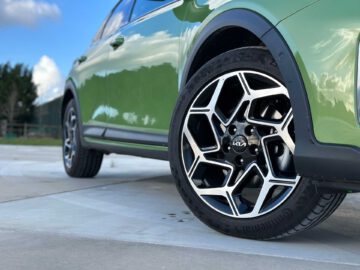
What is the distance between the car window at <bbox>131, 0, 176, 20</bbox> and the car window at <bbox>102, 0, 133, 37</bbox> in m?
0.17

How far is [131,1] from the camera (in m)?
4.52

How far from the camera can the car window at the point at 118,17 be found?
14.8 ft

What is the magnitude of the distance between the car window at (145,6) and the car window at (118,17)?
169 millimetres

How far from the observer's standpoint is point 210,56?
3.00 m

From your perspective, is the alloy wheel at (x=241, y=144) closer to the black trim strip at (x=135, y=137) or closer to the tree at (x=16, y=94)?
the black trim strip at (x=135, y=137)

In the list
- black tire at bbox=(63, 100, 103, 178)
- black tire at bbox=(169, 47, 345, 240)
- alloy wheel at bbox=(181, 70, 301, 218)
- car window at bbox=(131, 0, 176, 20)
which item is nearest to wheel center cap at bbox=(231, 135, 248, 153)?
alloy wheel at bbox=(181, 70, 301, 218)

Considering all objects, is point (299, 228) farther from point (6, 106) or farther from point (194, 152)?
point (6, 106)

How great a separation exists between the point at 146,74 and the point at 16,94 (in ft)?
151

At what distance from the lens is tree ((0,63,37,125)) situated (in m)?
46.2

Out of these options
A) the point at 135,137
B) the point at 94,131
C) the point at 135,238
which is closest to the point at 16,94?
the point at 94,131

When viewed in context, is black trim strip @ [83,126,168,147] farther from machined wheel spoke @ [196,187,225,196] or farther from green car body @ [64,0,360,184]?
machined wheel spoke @ [196,187,225,196]

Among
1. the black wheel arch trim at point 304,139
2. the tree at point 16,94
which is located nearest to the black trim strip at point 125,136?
the black wheel arch trim at point 304,139

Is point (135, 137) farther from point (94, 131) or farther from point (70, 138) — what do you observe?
point (70, 138)

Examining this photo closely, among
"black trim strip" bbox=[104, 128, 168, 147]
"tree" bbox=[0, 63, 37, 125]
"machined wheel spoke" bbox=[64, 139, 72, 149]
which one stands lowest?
"machined wheel spoke" bbox=[64, 139, 72, 149]
